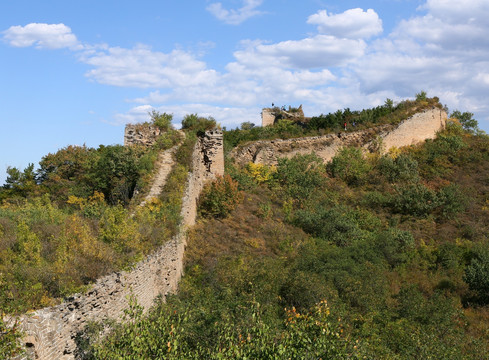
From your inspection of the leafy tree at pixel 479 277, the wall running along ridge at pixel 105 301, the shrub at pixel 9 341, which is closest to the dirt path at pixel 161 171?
the wall running along ridge at pixel 105 301

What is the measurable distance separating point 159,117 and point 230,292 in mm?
9168

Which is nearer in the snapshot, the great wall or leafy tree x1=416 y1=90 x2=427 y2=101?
the great wall

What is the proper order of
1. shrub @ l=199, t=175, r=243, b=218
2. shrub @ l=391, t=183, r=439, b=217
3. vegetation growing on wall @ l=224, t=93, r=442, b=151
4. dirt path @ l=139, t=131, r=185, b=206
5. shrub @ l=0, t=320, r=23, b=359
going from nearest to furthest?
1. shrub @ l=0, t=320, r=23, b=359
2. dirt path @ l=139, t=131, r=185, b=206
3. shrub @ l=199, t=175, r=243, b=218
4. shrub @ l=391, t=183, r=439, b=217
5. vegetation growing on wall @ l=224, t=93, r=442, b=151

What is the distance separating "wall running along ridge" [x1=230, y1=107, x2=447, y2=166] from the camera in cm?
2291

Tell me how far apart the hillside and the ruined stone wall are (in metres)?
2.83

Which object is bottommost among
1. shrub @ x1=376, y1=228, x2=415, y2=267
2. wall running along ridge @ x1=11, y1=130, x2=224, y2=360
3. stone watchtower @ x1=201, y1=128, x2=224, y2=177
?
shrub @ x1=376, y1=228, x2=415, y2=267

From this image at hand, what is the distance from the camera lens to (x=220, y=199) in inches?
621

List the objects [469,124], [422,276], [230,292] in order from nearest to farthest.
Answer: [230,292], [422,276], [469,124]

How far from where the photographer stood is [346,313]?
34.7 feet

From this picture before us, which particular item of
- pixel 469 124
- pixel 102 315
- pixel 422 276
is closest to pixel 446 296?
pixel 422 276

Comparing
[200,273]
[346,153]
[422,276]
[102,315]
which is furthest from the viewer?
[346,153]

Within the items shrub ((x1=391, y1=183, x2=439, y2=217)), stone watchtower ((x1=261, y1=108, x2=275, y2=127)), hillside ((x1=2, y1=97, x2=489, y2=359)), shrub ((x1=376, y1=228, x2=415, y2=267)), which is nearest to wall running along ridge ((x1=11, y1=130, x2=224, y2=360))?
hillside ((x1=2, y1=97, x2=489, y2=359))

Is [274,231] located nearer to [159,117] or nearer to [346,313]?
[346,313]

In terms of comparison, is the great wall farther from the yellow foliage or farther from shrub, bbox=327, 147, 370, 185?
the yellow foliage
